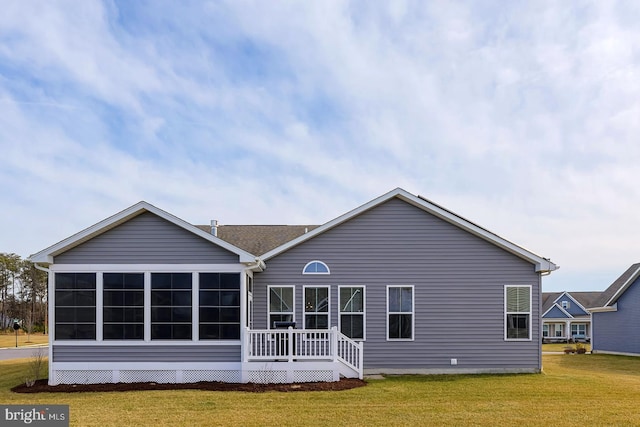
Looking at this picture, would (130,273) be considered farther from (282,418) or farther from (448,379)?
(448,379)

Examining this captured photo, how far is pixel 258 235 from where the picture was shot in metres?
19.7

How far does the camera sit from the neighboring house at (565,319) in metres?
45.6

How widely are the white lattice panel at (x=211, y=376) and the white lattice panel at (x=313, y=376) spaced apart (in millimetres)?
1440

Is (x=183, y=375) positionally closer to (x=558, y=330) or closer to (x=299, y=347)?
(x=299, y=347)

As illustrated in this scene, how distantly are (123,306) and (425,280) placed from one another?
8165 mm

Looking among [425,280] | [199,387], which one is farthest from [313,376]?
[425,280]

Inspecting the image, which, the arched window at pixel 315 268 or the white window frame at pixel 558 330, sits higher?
the arched window at pixel 315 268

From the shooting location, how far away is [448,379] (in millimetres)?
14539

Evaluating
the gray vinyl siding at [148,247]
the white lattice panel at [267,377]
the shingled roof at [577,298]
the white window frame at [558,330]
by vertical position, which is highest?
the gray vinyl siding at [148,247]

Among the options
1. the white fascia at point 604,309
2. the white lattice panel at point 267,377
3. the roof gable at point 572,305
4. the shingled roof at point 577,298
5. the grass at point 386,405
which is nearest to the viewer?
the grass at point 386,405

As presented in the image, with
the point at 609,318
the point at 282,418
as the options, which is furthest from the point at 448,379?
the point at 609,318

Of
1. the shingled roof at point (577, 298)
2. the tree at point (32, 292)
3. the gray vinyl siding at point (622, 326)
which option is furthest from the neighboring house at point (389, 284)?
the tree at point (32, 292)

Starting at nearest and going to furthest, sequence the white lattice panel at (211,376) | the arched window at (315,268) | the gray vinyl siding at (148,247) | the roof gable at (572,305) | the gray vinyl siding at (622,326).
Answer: the white lattice panel at (211,376) → the gray vinyl siding at (148,247) → the arched window at (315,268) → the gray vinyl siding at (622,326) → the roof gable at (572,305)

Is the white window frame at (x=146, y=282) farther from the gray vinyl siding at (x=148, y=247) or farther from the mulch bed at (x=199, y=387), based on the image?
the mulch bed at (x=199, y=387)
